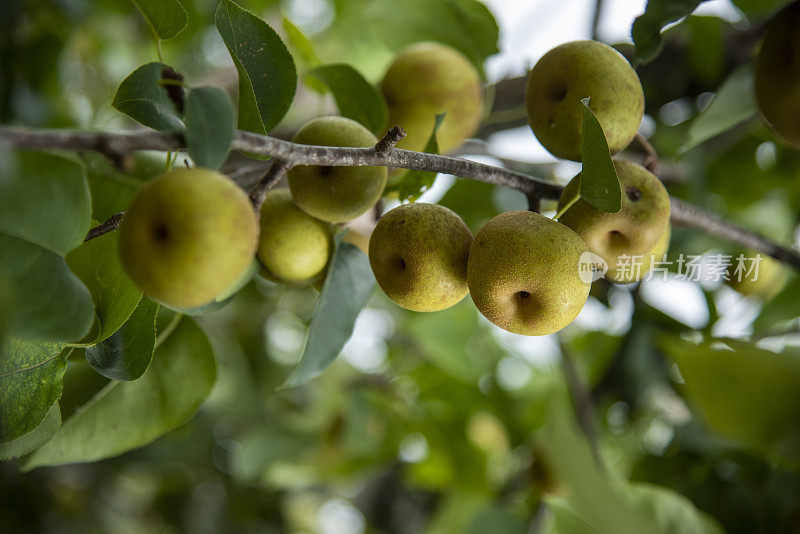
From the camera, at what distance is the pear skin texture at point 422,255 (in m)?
0.40

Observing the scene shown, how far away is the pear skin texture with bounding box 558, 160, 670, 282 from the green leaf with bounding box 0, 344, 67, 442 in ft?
1.32

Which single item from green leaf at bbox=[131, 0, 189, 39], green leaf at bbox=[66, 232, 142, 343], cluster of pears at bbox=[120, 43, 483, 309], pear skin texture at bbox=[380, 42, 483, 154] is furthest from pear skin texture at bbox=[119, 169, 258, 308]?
pear skin texture at bbox=[380, 42, 483, 154]

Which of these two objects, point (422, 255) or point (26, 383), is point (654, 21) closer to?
point (422, 255)

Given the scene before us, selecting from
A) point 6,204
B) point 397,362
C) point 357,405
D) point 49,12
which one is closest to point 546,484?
point 357,405

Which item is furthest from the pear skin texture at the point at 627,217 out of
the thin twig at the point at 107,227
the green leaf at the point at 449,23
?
the green leaf at the point at 449,23

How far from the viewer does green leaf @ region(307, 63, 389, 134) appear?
0.53 m

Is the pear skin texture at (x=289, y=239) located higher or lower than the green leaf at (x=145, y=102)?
lower

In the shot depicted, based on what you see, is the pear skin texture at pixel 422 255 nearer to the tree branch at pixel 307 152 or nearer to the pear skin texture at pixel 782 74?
the tree branch at pixel 307 152

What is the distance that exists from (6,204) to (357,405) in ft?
2.94

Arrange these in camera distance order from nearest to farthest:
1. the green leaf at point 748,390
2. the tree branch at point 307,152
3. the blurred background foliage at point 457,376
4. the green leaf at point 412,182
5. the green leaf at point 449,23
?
the tree branch at point 307,152 → the green leaf at point 748,390 → the green leaf at point 412,182 → the blurred background foliage at point 457,376 → the green leaf at point 449,23

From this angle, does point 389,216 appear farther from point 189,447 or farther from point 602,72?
point 189,447

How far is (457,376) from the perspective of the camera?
106cm

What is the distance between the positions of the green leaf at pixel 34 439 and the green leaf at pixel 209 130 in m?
0.27

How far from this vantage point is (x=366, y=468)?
1.25m
